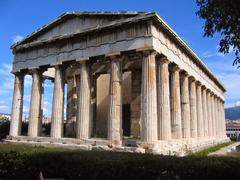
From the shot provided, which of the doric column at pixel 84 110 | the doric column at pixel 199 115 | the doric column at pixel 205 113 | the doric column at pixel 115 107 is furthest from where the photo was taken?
the doric column at pixel 205 113

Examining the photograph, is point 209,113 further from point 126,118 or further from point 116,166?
point 116,166

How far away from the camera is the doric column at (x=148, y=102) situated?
1988 centimetres

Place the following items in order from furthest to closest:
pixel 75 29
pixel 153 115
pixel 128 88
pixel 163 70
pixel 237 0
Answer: pixel 128 88
pixel 75 29
pixel 163 70
pixel 153 115
pixel 237 0

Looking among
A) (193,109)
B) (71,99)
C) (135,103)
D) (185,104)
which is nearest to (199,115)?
(193,109)

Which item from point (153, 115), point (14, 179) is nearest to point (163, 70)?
point (153, 115)

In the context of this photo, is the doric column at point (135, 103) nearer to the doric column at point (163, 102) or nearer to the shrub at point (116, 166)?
the doric column at point (163, 102)

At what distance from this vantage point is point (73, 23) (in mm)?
25453

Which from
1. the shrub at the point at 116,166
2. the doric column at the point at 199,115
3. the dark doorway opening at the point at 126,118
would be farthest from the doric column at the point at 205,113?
the shrub at the point at 116,166

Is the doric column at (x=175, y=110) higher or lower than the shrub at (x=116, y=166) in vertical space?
higher

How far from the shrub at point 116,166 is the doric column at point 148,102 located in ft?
30.2

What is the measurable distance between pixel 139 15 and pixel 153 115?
677 centimetres

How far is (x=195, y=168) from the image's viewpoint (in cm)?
872

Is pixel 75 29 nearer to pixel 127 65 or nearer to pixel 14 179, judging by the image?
pixel 127 65

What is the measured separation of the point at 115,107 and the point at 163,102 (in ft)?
11.4
